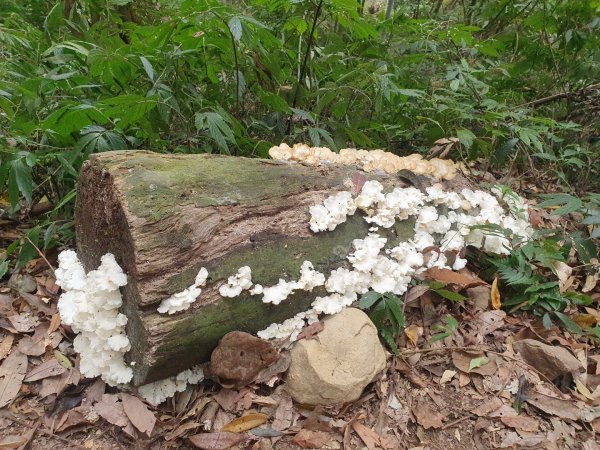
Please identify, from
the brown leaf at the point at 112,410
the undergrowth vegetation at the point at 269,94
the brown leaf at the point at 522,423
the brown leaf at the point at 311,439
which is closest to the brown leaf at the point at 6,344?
the undergrowth vegetation at the point at 269,94

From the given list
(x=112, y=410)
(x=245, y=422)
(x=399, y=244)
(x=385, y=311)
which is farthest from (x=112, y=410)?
(x=399, y=244)

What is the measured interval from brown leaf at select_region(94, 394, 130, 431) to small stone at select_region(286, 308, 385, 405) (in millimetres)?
973

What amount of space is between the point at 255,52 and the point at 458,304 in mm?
3031

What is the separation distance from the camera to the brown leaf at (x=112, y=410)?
2230 millimetres

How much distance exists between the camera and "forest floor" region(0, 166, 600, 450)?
2.22 m

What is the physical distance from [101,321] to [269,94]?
2.28 m

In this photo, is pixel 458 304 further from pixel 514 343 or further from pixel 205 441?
pixel 205 441

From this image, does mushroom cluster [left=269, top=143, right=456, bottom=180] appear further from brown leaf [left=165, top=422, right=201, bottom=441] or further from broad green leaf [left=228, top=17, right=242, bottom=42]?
brown leaf [left=165, top=422, right=201, bottom=441]

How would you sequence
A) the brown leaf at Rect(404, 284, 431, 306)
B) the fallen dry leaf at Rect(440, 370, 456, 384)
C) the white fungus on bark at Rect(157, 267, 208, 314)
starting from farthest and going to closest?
the brown leaf at Rect(404, 284, 431, 306) → the fallen dry leaf at Rect(440, 370, 456, 384) → the white fungus on bark at Rect(157, 267, 208, 314)

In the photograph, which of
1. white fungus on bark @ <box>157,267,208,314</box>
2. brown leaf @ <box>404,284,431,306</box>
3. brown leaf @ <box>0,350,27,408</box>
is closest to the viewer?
white fungus on bark @ <box>157,267,208,314</box>

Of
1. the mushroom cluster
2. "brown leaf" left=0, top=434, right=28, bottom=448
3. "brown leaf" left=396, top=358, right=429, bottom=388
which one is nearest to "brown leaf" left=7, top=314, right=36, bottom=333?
"brown leaf" left=0, top=434, right=28, bottom=448

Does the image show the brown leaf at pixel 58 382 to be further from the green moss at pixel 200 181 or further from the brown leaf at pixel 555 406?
the brown leaf at pixel 555 406

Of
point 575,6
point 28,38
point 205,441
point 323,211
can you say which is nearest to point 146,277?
point 205,441

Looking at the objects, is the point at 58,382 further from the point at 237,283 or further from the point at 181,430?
the point at 237,283
